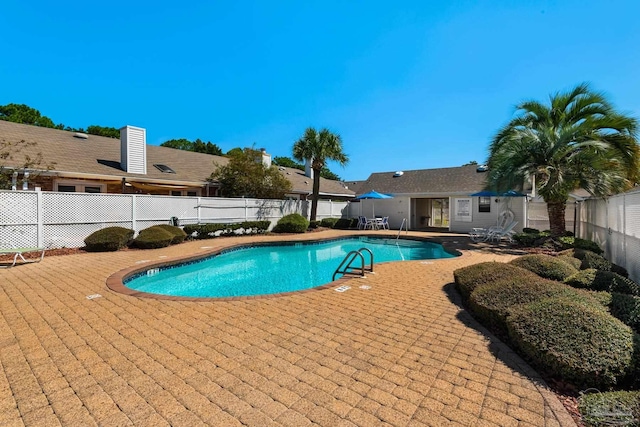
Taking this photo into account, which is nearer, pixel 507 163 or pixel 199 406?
pixel 199 406

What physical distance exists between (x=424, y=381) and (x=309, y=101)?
58.0 ft

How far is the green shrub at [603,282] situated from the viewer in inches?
184

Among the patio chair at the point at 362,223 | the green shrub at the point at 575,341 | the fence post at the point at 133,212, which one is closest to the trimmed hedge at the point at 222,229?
the fence post at the point at 133,212

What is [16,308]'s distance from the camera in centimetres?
473

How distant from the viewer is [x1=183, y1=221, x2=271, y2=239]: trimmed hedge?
47.0ft

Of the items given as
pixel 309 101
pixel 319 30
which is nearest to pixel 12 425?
pixel 319 30

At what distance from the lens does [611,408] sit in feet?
7.39

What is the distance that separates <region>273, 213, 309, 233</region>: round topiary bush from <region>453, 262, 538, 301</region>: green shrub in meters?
12.8

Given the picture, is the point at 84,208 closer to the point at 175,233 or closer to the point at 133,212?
the point at 133,212

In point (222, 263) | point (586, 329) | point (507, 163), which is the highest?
point (507, 163)

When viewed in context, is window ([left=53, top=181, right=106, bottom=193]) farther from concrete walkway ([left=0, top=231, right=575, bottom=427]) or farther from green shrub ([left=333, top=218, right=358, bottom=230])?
green shrub ([left=333, top=218, right=358, bottom=230])

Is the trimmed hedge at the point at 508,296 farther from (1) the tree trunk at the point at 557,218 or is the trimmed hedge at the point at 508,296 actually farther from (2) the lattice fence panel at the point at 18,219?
(2) the lattice fence panel at the point at 18,219

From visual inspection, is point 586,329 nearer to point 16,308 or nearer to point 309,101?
point 16,308

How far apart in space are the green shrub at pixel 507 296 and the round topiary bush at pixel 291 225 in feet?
45.0
